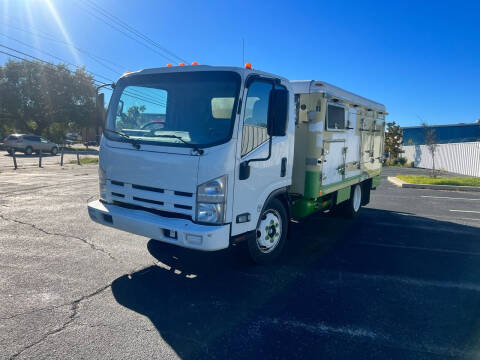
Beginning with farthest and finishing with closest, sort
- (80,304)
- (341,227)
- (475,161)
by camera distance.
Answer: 1. (475,161)
2. (341,227)
3. (80,304)

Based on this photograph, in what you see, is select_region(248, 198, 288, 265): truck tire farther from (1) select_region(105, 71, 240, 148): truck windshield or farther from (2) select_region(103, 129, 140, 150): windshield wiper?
(2) select_region(103, 129, 140, 150): windshield wiper

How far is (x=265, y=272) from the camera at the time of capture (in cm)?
457

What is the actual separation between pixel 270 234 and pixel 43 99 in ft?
149

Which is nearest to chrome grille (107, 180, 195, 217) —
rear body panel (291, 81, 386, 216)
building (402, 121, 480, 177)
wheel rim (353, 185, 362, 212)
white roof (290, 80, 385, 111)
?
rear body panel (291, 81, 386, 216)

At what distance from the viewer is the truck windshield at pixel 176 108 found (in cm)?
388

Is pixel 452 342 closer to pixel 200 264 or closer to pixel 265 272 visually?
pixel 265 272

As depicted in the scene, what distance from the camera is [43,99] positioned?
136 feet

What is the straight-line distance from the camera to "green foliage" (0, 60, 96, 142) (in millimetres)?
39438

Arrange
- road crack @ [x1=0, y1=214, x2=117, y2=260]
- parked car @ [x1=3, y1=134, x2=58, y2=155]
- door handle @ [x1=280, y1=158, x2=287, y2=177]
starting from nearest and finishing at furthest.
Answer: door handle @ [x1=280, y1=158, x2=287, y2=177]
road crack @ [x1=0, y1=214, x2=117, y2=260]
parked car @ [x1=3, y1=134, x2=58, y2=155]

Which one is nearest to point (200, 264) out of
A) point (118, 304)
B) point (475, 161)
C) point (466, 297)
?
point (118, 304)

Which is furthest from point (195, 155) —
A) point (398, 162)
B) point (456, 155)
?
point (398, 162)

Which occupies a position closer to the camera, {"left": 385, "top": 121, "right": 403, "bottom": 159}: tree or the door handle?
the door handle

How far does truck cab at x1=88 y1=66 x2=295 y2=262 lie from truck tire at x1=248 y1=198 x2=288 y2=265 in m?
0.02

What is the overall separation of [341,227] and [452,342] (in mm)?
4256
